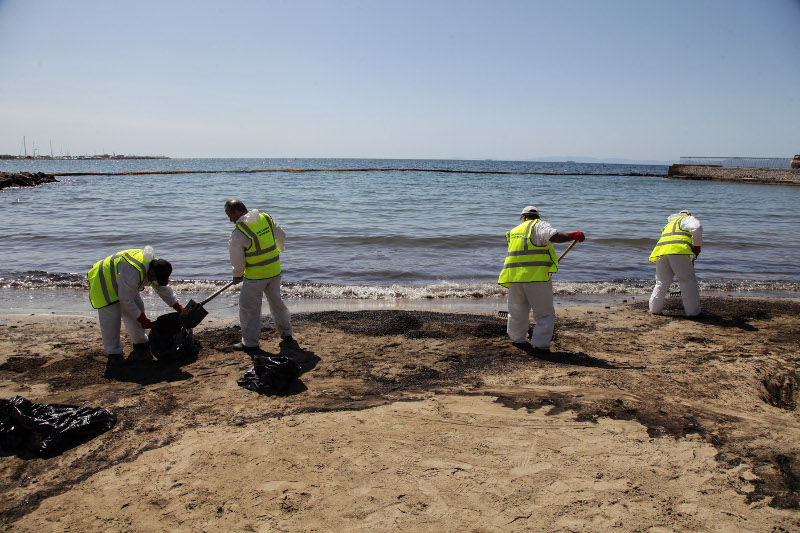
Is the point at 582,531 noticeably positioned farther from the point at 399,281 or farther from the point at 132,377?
the point at 399,281

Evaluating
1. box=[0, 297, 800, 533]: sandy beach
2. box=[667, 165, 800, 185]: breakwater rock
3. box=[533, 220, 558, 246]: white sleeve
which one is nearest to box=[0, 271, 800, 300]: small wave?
box=[0, 297, 800, 533]: sandy beach

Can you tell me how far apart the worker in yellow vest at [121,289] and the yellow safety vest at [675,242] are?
674 centimetres

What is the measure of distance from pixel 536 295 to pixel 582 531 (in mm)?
3180

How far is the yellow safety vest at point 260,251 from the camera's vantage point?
18.1 ft

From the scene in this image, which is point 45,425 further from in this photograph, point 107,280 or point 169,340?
point 107,280

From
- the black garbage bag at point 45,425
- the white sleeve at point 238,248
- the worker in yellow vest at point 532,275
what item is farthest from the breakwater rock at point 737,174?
the black garbage bag at point 45,425

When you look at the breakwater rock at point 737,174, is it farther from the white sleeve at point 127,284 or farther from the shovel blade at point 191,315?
the white sleeve at point 127,284

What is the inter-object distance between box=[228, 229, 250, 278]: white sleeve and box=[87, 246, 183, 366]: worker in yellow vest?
25.8 inches

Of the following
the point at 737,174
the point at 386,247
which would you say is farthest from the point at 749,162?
the point at 386,247

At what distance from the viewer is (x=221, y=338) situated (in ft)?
20.2

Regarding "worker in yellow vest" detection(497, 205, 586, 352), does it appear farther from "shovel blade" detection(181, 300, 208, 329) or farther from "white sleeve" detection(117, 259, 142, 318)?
"white sleeve" detection(117, 259, 142, 318)

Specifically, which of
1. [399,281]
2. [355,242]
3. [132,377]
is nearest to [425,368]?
[132,377]

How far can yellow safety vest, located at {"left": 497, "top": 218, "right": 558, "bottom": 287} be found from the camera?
549 centimetres

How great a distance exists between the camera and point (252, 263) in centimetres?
559
